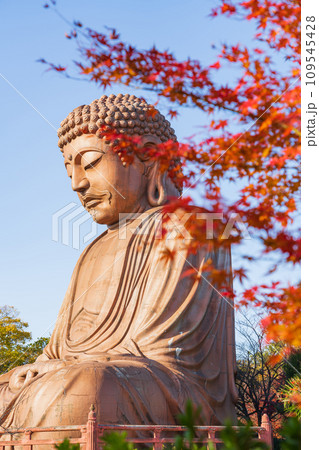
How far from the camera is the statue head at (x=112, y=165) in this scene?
7980 millimetres

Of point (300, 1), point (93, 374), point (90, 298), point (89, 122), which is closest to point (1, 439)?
point (93, 374)

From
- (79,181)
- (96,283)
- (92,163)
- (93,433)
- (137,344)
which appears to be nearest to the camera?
(93,433)

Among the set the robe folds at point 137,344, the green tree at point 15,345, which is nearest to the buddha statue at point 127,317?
the robe folds at point 137,344

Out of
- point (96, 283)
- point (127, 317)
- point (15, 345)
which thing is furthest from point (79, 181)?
point (15, 345)

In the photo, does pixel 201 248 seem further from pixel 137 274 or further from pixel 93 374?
pixel 93 374

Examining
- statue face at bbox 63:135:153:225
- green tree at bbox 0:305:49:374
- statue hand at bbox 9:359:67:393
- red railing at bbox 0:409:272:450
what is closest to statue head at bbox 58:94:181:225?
statue face at bbox 63:135:153:225

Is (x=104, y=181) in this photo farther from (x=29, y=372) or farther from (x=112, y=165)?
(x=29, y=372)

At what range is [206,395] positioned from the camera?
6707 mm

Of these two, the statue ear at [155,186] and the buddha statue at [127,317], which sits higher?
the statue ear at [155,186]

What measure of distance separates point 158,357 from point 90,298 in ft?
4.94

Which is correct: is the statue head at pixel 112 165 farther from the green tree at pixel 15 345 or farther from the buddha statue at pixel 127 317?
the green tree at pixel 15 345

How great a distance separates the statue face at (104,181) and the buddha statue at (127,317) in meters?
0.01

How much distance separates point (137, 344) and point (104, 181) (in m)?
2.13

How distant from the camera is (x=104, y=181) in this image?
7988 mm
